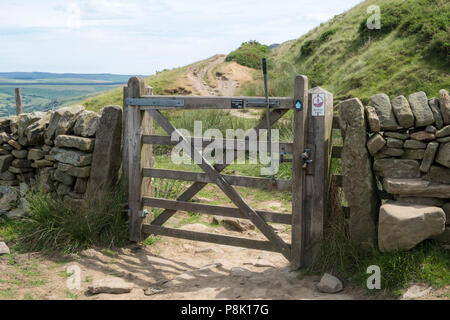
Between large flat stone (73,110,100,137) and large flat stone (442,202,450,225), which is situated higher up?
large flat stone (73,110,100,137)

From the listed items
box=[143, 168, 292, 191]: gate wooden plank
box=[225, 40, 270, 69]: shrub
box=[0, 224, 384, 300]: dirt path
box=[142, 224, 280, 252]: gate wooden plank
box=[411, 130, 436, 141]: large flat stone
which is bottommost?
box=[0, 224, 384, 300]: dirt path

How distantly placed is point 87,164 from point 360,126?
386 centimetres

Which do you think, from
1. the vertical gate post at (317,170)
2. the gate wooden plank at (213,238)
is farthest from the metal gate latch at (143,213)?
the vertical gate post at (317,170)

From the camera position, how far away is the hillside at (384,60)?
12914mm

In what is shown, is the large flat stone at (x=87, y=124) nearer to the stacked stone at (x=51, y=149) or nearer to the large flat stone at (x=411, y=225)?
the stacked stone at (x=51, y=149)

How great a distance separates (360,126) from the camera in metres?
4.99

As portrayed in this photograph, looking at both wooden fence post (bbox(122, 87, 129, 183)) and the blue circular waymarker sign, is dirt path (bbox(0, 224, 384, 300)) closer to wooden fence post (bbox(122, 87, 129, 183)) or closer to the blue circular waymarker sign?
wooden fence post (bbox(122, 87, 129, 183))

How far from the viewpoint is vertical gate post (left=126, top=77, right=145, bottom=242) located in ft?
21.2

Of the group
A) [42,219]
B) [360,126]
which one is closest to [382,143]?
[360,126]

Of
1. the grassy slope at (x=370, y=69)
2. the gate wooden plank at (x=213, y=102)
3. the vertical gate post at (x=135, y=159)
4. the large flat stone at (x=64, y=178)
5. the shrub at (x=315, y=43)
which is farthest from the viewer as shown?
the shrub at (x=315, y=43)

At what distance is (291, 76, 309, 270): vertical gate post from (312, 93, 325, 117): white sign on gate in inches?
3.6

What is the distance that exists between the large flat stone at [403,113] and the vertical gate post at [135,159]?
337 cm

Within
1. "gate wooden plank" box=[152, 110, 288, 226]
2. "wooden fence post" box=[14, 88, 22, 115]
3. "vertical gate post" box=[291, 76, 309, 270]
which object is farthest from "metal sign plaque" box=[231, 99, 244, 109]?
"wooden fence post" box=[14, 88, 22, 115]

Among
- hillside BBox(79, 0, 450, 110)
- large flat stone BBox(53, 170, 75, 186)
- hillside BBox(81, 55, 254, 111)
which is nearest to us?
large flat stone BBox(53, 170, 75, 186)
